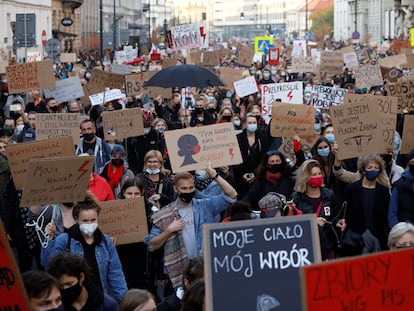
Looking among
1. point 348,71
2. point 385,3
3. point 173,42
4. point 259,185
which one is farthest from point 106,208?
point 385,3

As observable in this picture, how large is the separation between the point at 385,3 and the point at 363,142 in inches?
3220

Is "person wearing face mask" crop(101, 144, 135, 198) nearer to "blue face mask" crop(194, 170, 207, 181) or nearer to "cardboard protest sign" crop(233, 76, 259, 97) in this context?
"blue face mask" crop(194, 170, 207, 181)

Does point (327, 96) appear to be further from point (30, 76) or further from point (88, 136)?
point (88, 136)

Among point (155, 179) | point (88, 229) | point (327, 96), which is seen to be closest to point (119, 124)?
point (155, 179)

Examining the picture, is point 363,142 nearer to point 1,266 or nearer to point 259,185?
point 259,185

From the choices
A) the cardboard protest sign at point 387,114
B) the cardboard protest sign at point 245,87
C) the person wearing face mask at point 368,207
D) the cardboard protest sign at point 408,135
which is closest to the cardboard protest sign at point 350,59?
the cardboard protest sign at point 245,87

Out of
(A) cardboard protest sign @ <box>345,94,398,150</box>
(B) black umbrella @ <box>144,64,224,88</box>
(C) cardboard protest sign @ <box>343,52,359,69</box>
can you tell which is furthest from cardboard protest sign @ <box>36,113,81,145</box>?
(C) cardboard protest sign @ <box>343,52,359,69</box>

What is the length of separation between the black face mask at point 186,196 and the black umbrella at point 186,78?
26.8 ft

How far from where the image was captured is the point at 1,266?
178 inches

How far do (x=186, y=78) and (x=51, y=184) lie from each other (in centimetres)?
834

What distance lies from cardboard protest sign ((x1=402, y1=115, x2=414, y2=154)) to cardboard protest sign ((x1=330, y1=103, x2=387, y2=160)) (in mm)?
637

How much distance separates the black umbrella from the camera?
1667cm

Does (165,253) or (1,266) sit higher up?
(1,266)

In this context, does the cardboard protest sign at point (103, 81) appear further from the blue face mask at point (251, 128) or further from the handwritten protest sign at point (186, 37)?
the blue face mask at point (251, 128)
